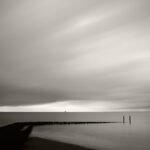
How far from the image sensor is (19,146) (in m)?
27.0

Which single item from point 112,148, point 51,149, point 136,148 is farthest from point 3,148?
Answer: point 136,148

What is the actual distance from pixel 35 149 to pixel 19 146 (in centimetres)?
247

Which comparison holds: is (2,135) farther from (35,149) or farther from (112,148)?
(112,148)

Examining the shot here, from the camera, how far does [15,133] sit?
26.8 m

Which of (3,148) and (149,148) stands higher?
(3,148)

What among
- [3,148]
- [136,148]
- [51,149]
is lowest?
[136,148]

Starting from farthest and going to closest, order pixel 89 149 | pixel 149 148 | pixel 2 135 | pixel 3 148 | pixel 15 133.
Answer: pixel 149 148, pixel 89 149, pixel 15 133, pixel 2 135, pixel 3 148

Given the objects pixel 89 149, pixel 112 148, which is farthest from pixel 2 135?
pixel 112 148

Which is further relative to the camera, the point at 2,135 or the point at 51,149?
the point at 51,149

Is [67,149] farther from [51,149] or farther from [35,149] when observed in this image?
[35,149]

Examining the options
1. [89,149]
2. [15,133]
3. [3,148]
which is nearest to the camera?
[3,148]

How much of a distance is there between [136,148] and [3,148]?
2065 centimetres

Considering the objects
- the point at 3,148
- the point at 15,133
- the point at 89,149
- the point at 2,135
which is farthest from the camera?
the point at 89,149

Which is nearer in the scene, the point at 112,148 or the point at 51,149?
the point at 51,149
